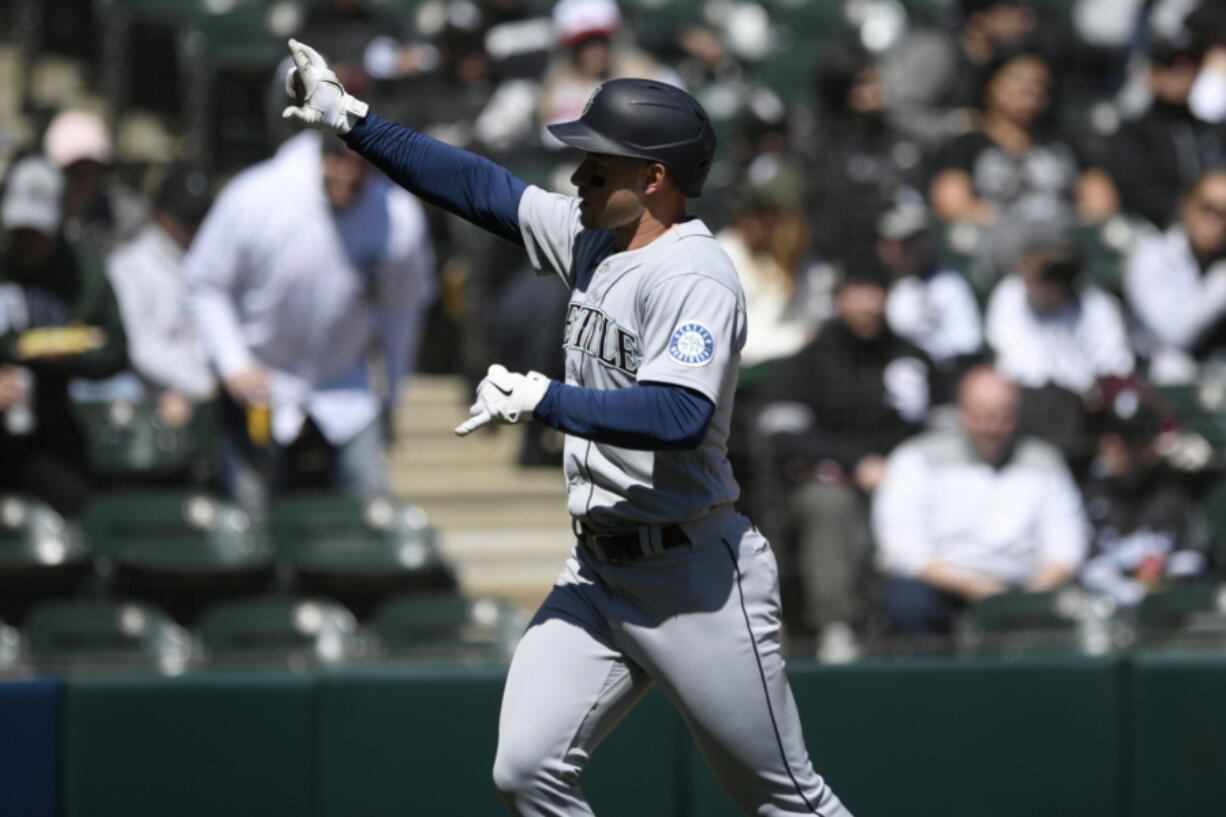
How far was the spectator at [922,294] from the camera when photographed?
6.40 metres

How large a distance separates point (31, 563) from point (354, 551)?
3.15ft

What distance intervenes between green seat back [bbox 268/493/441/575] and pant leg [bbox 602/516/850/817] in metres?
2.32

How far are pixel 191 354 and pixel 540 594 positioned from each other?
1511mm

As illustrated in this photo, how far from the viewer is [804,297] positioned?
6.31m

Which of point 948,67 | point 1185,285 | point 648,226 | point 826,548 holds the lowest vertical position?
point 826,548

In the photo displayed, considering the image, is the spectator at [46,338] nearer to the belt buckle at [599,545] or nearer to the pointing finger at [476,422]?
the belt buckle at [599,545]

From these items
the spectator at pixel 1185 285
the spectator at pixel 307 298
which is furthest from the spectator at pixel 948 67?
the spectator at pixel 307 298

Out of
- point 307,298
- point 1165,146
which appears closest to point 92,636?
point 307,298

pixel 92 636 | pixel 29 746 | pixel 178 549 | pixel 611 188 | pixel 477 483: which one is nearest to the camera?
pixel 611 188

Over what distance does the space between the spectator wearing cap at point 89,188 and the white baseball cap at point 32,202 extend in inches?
14.7

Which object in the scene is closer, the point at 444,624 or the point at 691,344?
the point at 691,344

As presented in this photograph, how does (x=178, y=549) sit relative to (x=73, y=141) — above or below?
below

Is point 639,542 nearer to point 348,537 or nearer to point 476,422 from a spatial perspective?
point 476,422

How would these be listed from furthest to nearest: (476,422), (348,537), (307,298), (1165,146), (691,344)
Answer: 1. (1165,146)
2. (307,298)
3. (348,537)
4. (691,344)
5. (476,422)
